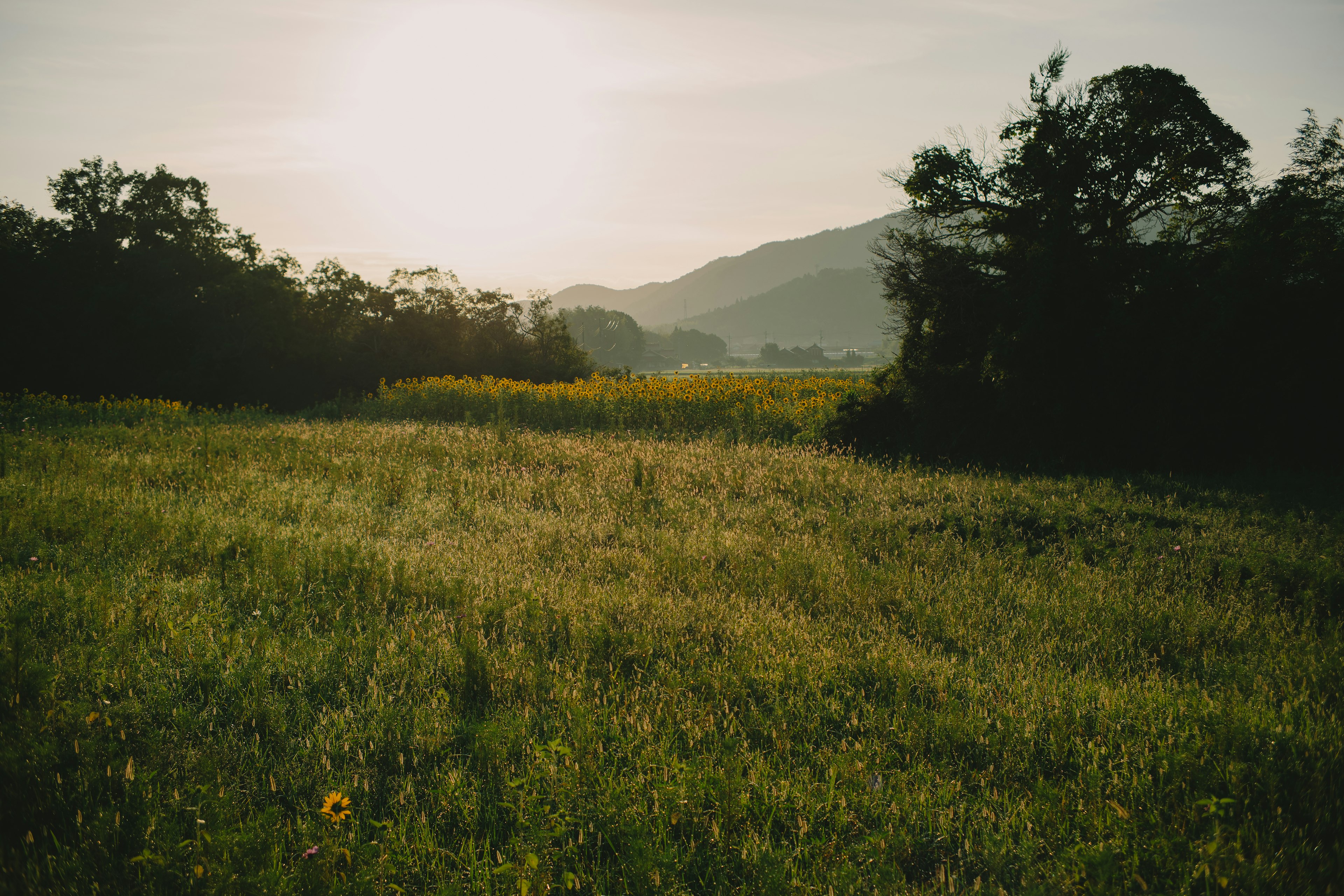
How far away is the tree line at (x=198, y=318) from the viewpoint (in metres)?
29.7

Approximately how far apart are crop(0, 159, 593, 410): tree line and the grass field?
28.4 meters

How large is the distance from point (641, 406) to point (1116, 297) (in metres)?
11.8

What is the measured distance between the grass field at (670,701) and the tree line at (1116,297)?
391cm

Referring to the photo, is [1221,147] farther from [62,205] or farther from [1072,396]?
[62,205]

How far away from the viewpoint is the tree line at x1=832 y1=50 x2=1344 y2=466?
1048 centimetres

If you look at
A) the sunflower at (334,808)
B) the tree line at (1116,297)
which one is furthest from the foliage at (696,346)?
the sunflower at (334,808)

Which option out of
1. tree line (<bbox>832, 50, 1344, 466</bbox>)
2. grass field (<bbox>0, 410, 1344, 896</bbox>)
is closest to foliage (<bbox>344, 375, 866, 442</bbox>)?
tree line (<bbox>832, 50, 1344, 466</bbox>)

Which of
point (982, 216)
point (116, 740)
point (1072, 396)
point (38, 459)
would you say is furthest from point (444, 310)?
point (116, 740)

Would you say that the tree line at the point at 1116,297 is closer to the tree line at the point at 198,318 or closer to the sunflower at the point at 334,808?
the sunflower at the point at 334,808

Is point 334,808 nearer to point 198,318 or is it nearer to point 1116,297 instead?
point 1116,297

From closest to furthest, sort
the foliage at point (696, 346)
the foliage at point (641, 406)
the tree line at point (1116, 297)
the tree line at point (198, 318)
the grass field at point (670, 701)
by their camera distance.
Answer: the grass field at point (670, 701) < the tree line at point (1116, 297) < the foliage at point (641, 406) < the tree line at point (198, 318) < the foliage at point (696, 346)

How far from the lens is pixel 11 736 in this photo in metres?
3.09

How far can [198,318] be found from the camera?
1259 inches

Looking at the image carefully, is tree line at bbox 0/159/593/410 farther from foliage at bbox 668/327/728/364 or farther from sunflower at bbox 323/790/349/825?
foliage at bbox 668/327/728/364
